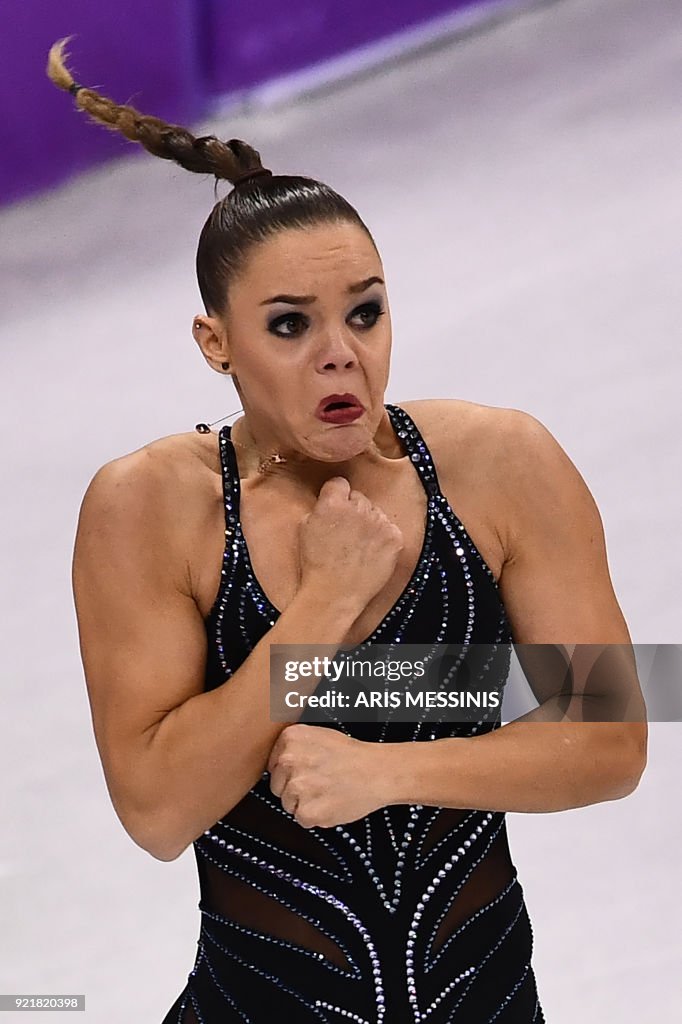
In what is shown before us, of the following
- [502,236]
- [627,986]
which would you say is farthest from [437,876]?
[502,236]

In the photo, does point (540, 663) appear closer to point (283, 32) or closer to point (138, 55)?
point (138, 55)

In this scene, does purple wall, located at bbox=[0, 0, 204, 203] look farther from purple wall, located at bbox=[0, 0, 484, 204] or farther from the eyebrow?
the eyebrow

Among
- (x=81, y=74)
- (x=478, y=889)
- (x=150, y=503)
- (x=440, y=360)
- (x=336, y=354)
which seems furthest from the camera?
(x=81, y=74)

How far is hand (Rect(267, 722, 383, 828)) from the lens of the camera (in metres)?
1.94

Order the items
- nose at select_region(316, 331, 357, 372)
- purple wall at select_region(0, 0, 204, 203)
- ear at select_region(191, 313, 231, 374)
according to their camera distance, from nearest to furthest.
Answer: nose at select_region(316, 331, 357, 372)
ear at select_region(191, 313, 231, 374)
purple wall at select_region(0, 0, 204, 203)

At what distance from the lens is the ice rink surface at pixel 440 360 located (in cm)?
368

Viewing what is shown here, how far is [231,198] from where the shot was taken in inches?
81.2

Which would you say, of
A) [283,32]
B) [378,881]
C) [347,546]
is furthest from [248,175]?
[283,32]

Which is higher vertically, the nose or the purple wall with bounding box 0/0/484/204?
the purple wall with bounding box 0/0/484/204

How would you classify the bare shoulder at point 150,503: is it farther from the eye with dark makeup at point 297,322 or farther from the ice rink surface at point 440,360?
the ice rink surface at point 440,360

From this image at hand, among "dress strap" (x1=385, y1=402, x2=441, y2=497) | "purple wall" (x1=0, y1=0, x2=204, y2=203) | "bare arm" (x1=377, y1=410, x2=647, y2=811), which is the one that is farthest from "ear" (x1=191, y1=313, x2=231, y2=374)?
"purple wall" (x1=0, y1=0, x2=204, y2=203)

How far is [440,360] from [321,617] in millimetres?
3254

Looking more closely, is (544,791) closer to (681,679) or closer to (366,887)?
(366,887)

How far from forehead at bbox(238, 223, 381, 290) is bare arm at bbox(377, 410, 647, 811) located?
280 mm
